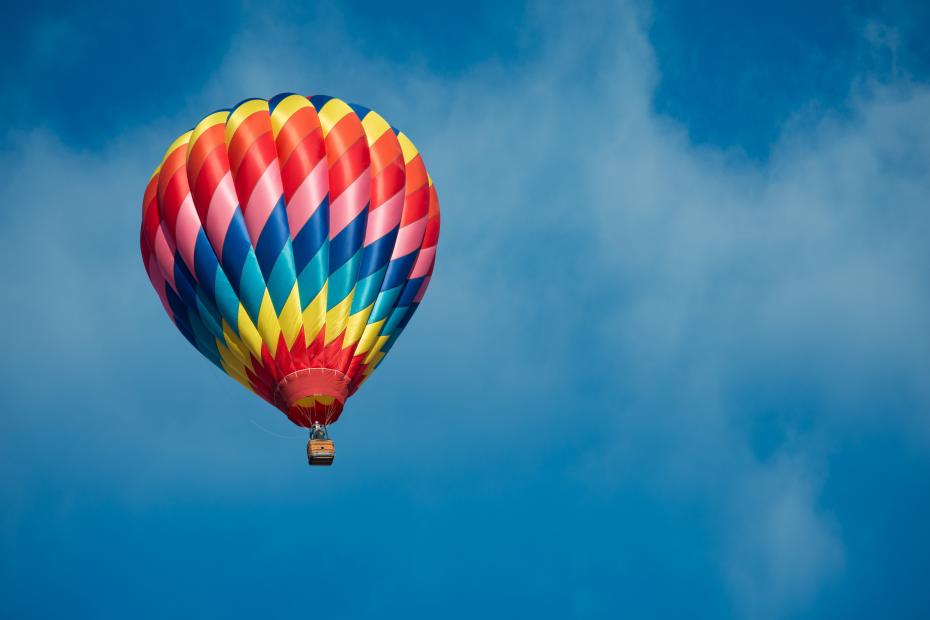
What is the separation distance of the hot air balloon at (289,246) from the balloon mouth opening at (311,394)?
1.0 inches

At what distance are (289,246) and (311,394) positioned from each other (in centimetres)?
263

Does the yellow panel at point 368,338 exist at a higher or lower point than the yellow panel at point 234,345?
higher

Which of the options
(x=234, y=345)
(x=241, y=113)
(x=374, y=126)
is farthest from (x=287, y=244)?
(x=374, y=126)

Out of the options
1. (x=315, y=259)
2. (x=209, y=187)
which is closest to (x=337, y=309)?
Answer: (x=315, y=259)

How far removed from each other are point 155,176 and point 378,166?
13.7 ft

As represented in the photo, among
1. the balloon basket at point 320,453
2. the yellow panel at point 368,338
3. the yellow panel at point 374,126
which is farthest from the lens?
the yellow panel at point 374,126

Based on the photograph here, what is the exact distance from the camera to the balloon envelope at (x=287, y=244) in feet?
110

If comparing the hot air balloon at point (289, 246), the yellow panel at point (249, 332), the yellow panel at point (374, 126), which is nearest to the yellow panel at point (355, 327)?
the hot air balloon at point (289, 246)

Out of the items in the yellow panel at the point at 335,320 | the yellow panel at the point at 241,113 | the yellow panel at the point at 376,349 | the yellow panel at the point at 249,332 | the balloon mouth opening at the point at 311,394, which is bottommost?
the balloon mouth opening at the point at 311,394

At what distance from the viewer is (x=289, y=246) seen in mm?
33625

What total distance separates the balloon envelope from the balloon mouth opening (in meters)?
0.02

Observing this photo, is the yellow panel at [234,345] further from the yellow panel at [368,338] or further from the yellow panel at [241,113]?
the yellow panel at [241,113]

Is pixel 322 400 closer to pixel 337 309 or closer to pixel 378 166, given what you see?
pixel 337 309

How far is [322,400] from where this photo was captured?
3347cm
